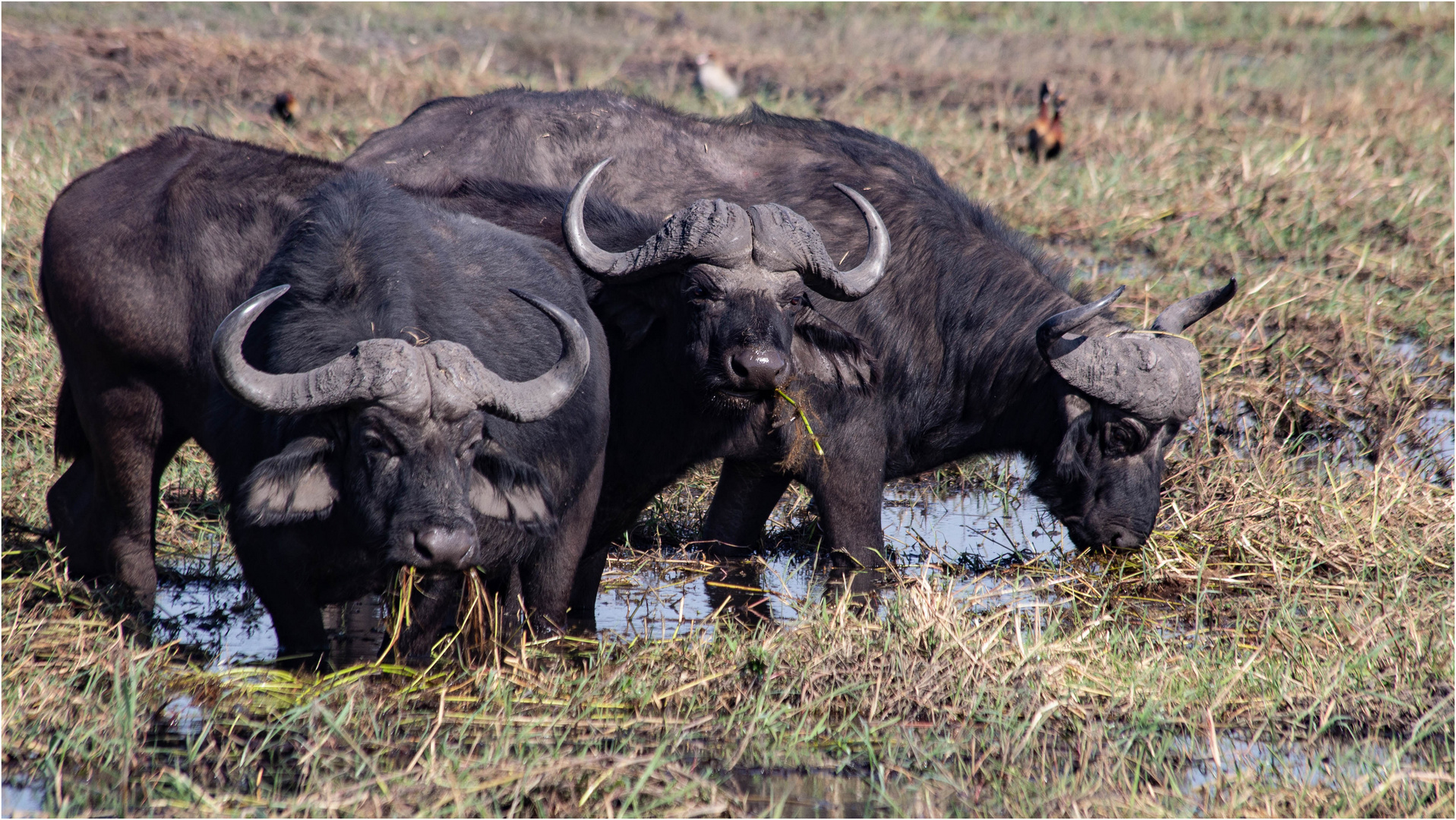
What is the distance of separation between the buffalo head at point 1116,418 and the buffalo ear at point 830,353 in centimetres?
59

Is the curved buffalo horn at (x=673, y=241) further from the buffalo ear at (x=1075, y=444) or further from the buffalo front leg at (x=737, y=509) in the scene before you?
the buffalo ear at (x=1075, y=444)

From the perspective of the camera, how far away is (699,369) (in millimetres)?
3990

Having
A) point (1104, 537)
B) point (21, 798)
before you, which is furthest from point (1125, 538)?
point (21, 798)

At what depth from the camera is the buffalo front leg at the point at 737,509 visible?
4762 mm

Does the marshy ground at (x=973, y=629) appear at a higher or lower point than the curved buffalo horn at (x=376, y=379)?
lower

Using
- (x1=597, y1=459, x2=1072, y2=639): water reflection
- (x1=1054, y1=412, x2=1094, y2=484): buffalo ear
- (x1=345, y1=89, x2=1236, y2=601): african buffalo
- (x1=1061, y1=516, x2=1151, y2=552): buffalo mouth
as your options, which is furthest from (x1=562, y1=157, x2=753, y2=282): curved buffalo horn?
(x1=1061, y1=516, x2=1151, y2=552): buffalo mouth

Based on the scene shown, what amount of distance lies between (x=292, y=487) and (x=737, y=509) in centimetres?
191

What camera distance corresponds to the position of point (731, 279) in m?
4.05

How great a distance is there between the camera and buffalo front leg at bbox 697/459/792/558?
4762 millimetres

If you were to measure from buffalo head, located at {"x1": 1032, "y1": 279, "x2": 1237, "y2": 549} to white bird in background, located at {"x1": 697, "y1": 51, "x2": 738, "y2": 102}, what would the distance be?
785 cm

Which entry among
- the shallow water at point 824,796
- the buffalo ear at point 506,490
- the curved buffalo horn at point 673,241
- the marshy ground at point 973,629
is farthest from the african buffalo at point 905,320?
the shallow water at point 824,796

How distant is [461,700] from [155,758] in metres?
0.69

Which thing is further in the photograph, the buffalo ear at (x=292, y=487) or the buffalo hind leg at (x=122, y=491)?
the buffalo hind leg at (x=122, y=491)

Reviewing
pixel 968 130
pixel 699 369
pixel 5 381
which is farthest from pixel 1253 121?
pixel 5 381
